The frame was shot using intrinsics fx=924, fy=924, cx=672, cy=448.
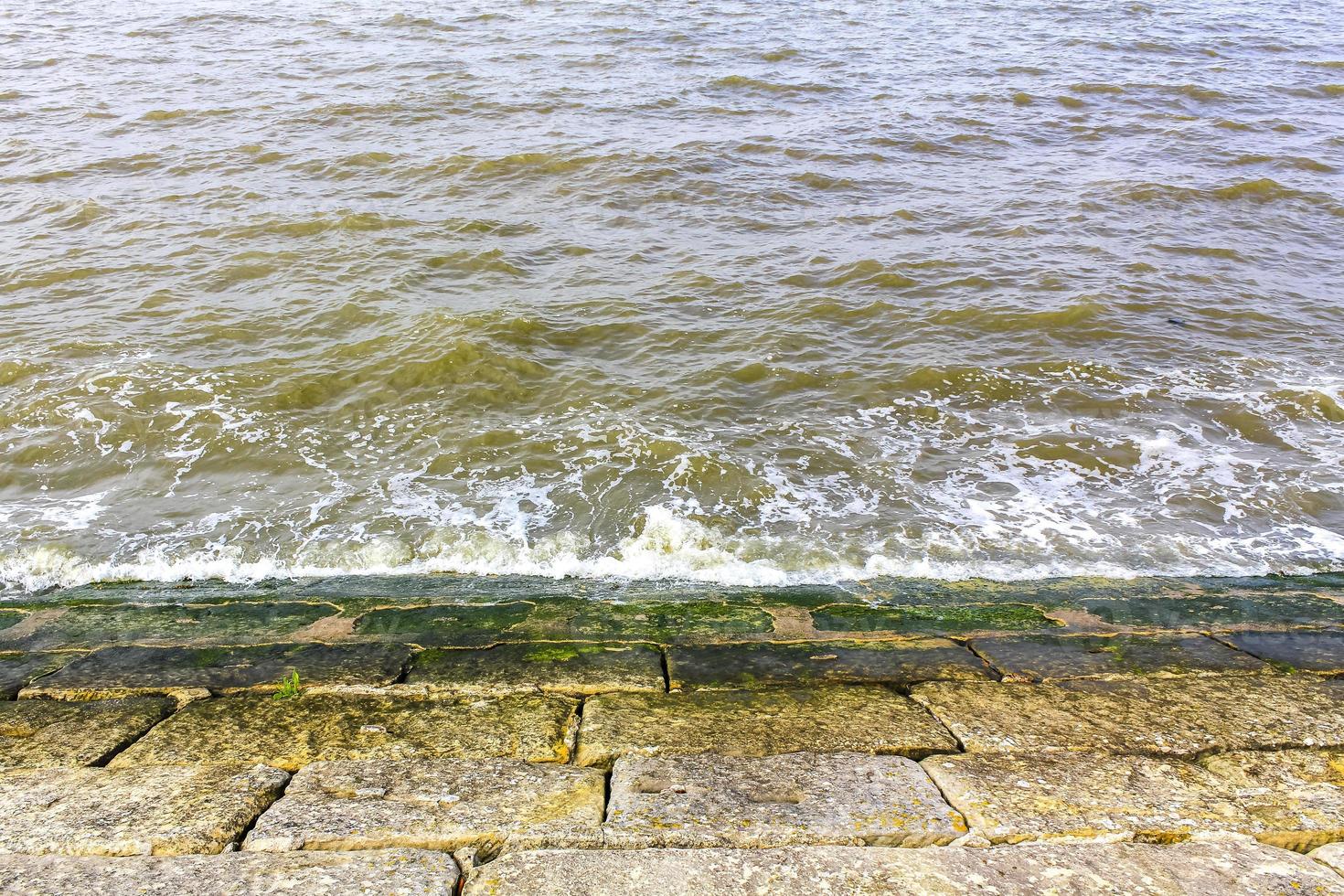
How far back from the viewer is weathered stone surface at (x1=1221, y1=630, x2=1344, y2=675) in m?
4.29

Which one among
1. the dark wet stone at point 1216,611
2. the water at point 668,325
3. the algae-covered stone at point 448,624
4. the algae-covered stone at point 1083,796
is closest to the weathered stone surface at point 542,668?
the algae-covered stone at point 448,624

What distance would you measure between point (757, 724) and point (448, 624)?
195 cm

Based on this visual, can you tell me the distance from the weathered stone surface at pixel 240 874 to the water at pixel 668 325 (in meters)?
3.23

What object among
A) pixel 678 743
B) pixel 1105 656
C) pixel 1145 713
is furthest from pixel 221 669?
pixel 1105 656

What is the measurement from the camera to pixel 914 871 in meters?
2.67

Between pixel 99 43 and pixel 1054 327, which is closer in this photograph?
pixel 1054 327

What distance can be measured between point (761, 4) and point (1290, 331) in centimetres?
2048

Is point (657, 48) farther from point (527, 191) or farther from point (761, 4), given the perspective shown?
point (527, 191)

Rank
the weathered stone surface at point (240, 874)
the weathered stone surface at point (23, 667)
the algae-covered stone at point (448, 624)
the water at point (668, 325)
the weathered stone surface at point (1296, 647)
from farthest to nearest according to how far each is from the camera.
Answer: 1. the water at point (668, 325)
2. the algae-covered stone at point (448, 624)
3. the weathered stone surface at point (1296, 647)
4. the weathered stone surface at point (23, 667)
5. the weathered stone surface at point (240, 874)

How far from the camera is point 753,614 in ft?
16.3

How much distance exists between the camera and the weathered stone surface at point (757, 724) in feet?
11.2

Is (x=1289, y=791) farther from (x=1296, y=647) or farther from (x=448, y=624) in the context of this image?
(x=448, y=624)

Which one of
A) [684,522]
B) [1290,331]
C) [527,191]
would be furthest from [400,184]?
[1290,331]

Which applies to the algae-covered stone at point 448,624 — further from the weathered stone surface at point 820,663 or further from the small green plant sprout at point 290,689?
the weathered stone surface at point 820,663
